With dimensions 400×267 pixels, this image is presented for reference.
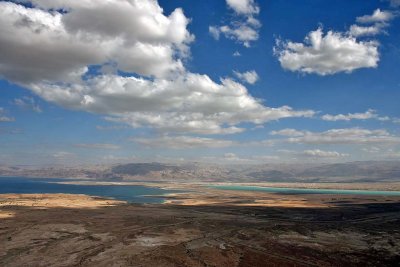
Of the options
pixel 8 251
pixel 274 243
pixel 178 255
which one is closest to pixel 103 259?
pixel 178 255

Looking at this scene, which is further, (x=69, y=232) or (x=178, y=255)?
(x=69, y=232)

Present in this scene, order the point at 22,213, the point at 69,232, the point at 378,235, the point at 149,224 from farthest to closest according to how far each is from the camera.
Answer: the point at 22,213 < the point at 149,224 < the point at 378,235 < the point at 69,232

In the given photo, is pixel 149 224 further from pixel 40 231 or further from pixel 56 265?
pixel 56 265

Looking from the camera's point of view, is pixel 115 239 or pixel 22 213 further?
pixel 22 213

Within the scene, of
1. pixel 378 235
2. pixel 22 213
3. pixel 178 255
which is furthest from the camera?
pixel 22 213

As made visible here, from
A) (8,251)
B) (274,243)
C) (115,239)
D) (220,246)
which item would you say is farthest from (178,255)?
(8,251)

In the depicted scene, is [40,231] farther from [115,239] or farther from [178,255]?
[178,255]

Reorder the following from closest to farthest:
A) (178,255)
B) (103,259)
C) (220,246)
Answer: (103,259) < (178,255) < (220,246)

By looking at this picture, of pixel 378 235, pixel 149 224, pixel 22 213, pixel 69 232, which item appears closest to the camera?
pixel 69 232
